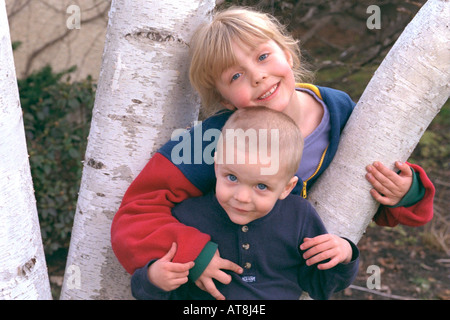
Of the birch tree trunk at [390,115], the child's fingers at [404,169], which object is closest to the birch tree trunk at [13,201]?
the birch tree trunk at [390,115]

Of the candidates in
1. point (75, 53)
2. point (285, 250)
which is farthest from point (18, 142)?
point (75, 53)

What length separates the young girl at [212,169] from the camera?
1.75m

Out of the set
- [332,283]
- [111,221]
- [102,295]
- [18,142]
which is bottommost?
[102,295]

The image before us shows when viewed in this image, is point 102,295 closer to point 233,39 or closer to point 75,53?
point 233,39

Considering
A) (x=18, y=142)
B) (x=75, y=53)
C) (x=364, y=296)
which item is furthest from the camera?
(x=75, y=53)

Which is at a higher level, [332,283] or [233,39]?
[233,39]

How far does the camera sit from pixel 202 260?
5.72ft

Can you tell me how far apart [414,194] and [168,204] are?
0.91m

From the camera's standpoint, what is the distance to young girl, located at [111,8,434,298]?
1751 millimetres

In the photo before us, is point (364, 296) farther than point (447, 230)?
No

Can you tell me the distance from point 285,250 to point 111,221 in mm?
643

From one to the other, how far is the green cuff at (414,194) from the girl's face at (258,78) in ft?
1.82

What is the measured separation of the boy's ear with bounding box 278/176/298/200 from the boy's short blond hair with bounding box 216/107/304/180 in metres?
0.03
